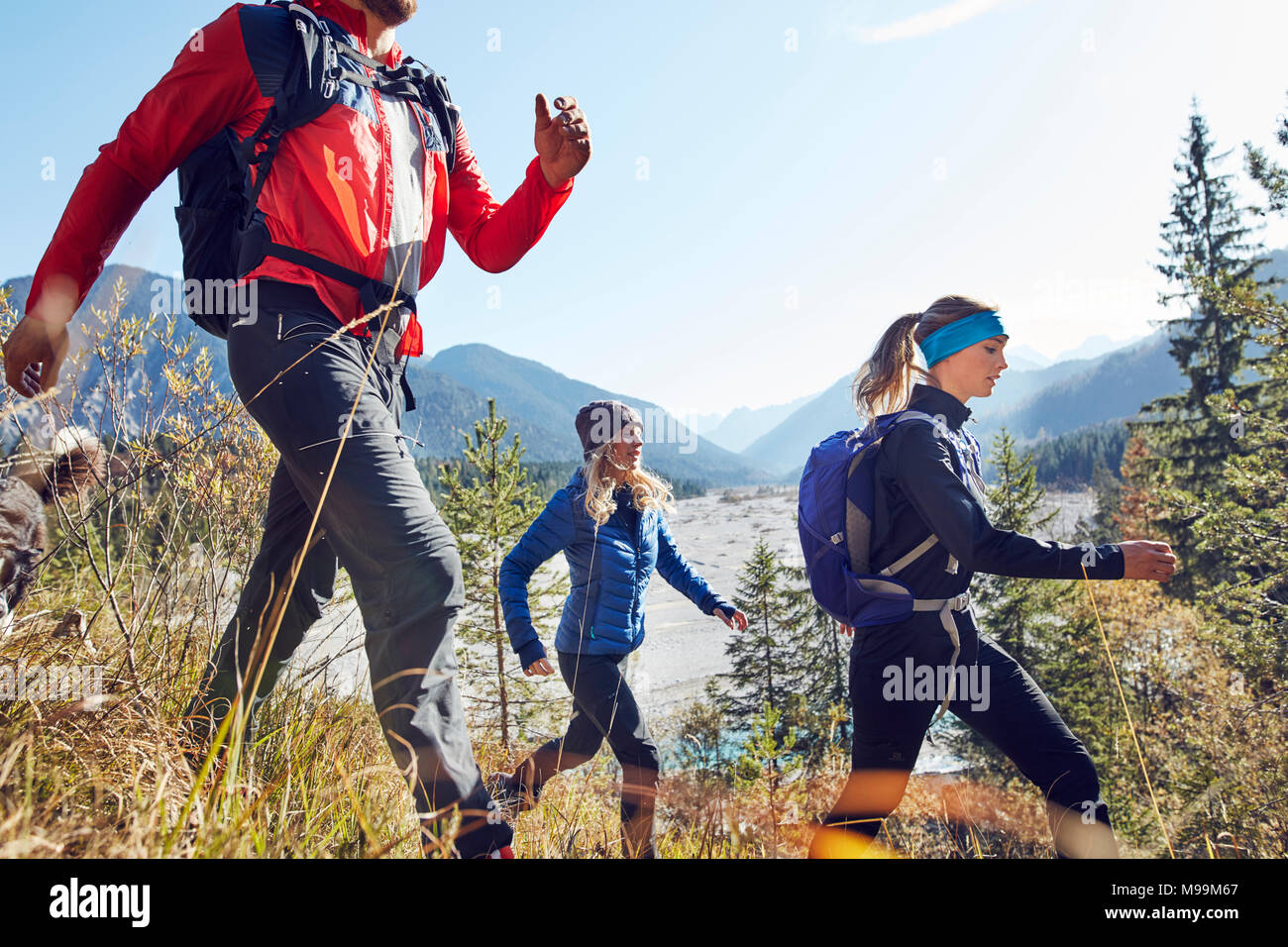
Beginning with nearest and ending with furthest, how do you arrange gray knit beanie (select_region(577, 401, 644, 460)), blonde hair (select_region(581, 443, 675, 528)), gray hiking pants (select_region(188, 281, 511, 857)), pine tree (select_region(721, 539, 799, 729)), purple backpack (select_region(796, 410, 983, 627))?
gray hiking pants (select_region(188, 281, 511, 857)) < purple backpack (select_region(796, 410, 983, 627)) < blonde hair (select_region(581, 443, 675, 528)) < gray knit beanie (select_region(577, 401, 644, 460)) < pine tree (select_region(721, 539, 799, 729))

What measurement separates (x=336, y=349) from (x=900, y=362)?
7.11 feet

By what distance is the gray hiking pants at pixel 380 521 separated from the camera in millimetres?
1333

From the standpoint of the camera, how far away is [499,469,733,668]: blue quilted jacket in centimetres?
314

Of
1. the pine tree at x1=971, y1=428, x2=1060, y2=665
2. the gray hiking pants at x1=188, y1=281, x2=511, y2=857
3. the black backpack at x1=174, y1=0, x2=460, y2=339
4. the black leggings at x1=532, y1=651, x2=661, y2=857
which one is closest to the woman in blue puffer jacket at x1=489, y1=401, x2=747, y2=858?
the black leggings at x1=532, y1=651, x2=661, y2=857

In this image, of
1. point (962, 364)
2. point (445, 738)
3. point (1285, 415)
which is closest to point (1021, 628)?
point (1285, 415)

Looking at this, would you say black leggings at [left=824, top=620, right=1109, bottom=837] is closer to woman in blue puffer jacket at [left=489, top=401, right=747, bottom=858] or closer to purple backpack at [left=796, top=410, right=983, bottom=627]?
purple backpack at [left=796, top=410, right=983, bottom=627]

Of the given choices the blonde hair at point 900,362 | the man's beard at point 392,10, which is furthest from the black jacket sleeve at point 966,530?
the man's beard at point 392,10

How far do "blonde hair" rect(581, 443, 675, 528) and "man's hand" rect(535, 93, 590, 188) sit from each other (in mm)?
1550

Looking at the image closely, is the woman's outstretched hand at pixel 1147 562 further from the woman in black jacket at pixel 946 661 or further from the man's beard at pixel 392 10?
the man's beard at pixel 392 10

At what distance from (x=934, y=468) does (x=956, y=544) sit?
0.82 feet

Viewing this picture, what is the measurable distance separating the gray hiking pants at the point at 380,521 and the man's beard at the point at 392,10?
96 cm
